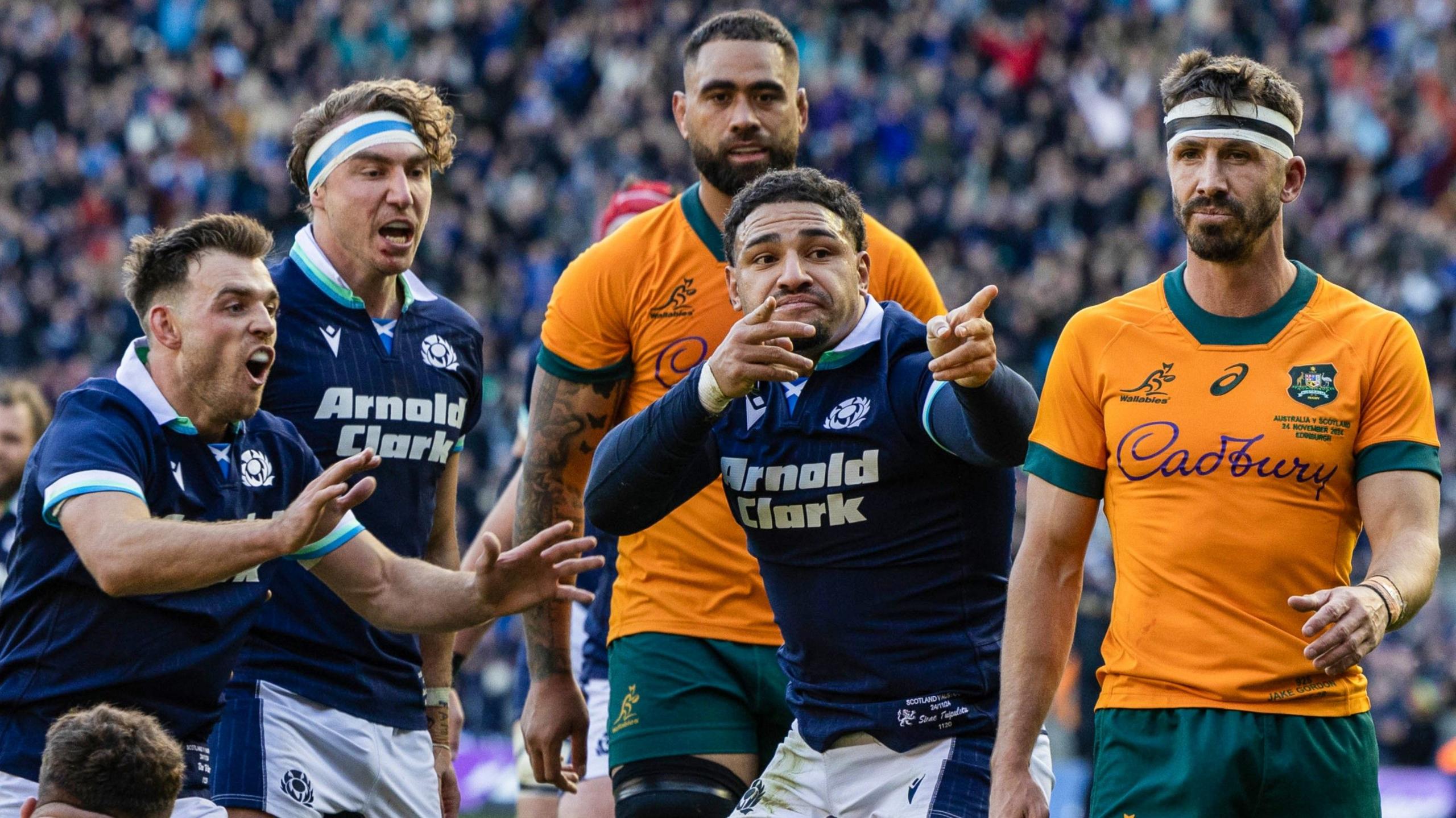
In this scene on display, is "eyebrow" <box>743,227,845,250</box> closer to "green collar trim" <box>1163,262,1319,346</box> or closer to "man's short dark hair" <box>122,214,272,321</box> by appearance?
"green collar trim" <box>1163,262,1319,346</box>

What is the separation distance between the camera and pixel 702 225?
250 inches

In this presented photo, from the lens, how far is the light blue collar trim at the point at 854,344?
5.34m

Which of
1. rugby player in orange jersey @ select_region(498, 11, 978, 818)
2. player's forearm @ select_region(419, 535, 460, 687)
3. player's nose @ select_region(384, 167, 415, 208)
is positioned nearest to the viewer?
rugby player in orange jersey @ select_region(498, 11, 978, 818)

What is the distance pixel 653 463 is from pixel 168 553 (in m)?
1.29

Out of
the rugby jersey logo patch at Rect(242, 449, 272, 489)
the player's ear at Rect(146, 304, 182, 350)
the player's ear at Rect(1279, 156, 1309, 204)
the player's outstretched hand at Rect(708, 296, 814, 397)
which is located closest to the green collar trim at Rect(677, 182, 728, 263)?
the player's outstretched hand at Rect(708, 296, 814, 397)

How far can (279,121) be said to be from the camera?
79.9 ft

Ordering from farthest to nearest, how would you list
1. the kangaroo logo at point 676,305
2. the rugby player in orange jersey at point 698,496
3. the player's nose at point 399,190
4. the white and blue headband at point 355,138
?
the white and blue headband at point 355,138 < the player's nose at point 399,190 < the kangaroo logo at point 676,305 < the rugby player in orange jersey at point 698,496

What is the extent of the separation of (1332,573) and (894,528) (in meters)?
1.19

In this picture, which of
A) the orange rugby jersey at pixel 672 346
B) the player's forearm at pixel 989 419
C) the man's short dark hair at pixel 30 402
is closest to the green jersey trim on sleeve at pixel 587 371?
the orange rugby jersey at pixel 672 346

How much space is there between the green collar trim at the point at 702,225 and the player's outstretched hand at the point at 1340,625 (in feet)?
8.44

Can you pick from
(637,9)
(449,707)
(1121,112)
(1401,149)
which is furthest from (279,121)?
(449,707)

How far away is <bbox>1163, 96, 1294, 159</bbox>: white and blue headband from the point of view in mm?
4887

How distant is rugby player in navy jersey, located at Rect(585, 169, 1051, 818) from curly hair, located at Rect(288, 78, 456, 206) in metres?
1.71

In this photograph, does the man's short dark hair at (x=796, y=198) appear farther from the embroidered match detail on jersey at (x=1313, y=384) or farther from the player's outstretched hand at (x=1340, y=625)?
the player's outstretched hand at (x=1340, y=625)
